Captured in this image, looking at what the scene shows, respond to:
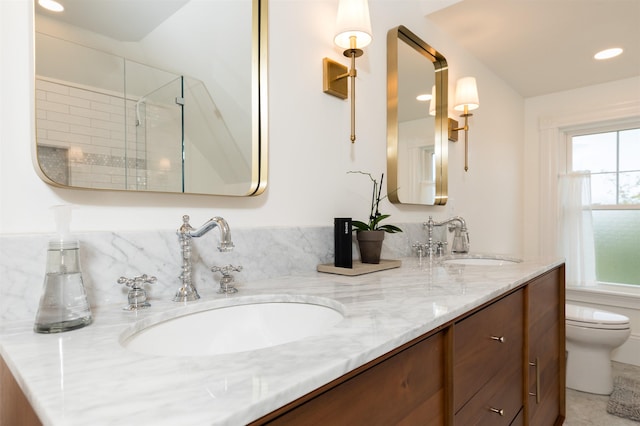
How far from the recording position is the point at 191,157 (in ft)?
3.08

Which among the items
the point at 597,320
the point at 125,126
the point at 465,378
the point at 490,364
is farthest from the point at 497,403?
the point at 597,320

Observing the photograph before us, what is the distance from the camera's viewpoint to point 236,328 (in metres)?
0.81

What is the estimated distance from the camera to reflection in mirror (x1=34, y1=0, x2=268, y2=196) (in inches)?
28.6

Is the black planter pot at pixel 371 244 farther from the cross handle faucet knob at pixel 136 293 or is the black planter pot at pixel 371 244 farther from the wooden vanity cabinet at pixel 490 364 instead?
the cross handle faucet knob at pixel 136 293

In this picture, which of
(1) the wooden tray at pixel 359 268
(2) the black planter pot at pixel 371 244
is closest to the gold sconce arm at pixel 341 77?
(2) the black planter pot at pixel 371 244

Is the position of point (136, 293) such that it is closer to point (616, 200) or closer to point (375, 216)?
point (375, 216)

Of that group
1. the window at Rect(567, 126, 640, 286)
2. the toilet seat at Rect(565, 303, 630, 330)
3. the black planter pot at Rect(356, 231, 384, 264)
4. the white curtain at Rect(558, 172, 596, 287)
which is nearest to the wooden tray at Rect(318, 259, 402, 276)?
the black planter pot at Rect(356, 231, 384, 264)

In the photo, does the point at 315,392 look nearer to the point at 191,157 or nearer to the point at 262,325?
the point at 262,325

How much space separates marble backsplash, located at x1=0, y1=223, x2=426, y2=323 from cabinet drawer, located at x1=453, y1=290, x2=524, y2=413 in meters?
0.52

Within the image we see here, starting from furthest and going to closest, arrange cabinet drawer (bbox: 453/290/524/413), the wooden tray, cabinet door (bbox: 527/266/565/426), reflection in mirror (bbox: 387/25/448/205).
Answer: reflection in mirror (bbox: 387/25/448/205), cabinet door (bbox: 527/266/565/426), the wooden tray, cabinet drawer (bbox: 453/290/524/413)

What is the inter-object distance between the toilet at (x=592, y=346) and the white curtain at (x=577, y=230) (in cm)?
82

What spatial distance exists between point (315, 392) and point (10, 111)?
2.40 ft

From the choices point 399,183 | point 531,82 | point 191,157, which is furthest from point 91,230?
point 531,82

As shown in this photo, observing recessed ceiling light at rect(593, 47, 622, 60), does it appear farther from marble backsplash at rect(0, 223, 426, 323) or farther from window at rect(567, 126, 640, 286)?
marble backsplash at rect(0, 223, 426, 323)
